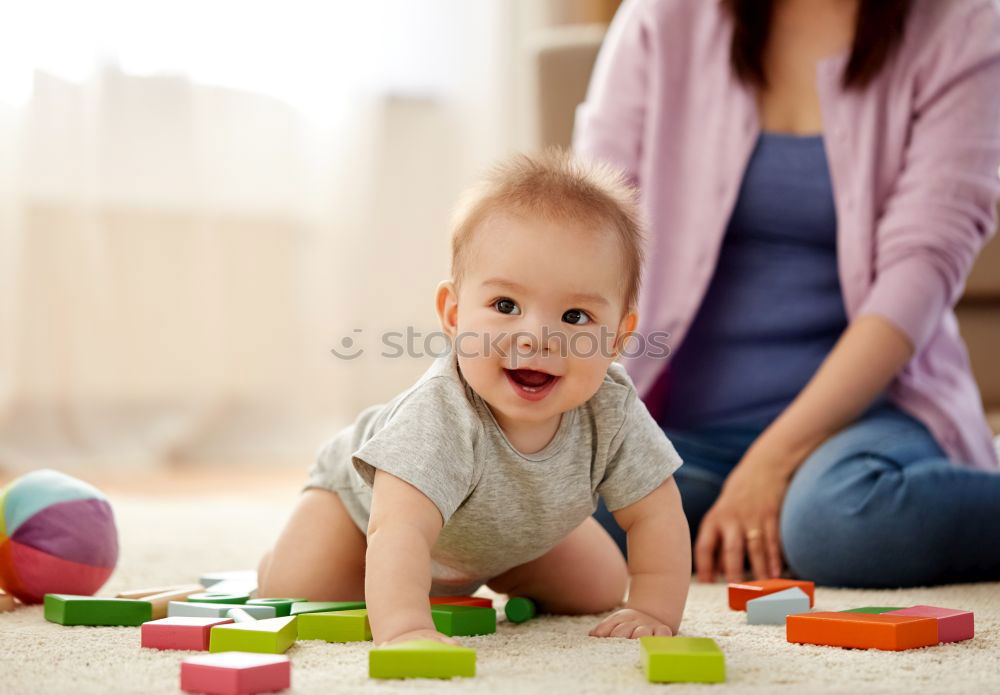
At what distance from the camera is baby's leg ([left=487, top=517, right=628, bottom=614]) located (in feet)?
3.54

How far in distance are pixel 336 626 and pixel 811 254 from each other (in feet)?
2.92

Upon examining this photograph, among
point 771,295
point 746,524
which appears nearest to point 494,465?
point 746,524

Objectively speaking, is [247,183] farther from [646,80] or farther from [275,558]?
[275,558]

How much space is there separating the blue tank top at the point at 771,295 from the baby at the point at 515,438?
1.66ft

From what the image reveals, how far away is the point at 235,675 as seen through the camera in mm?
696

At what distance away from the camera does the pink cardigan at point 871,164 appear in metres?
1.40

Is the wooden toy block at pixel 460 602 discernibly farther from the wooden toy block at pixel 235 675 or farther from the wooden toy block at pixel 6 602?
the wooden toy block at pixel 6 602

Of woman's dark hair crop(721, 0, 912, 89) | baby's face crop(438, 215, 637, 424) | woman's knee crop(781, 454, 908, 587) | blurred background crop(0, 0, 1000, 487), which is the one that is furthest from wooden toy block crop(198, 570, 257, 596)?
blurred background crop(0, 0, 1000, 487)

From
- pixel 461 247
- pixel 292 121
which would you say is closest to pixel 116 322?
pixel 292 121

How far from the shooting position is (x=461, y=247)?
0.95m

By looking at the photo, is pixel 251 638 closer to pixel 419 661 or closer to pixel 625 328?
pixel 419 661

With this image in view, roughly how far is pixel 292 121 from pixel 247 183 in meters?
0.20

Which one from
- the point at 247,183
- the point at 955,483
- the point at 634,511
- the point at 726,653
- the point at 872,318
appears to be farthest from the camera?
the point at 247,183

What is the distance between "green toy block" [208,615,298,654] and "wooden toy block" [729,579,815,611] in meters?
0.47
